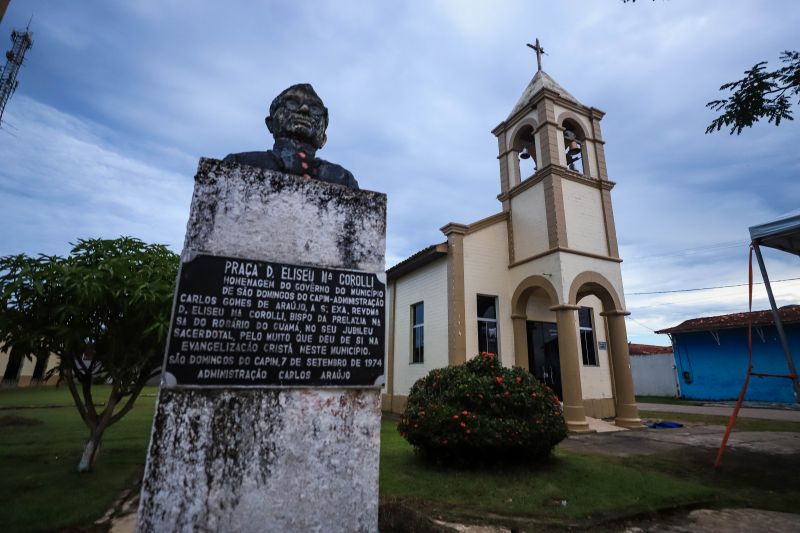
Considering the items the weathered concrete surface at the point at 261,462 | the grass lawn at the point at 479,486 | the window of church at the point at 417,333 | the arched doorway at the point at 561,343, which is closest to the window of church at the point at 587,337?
the arched doorway at the point at 561,343

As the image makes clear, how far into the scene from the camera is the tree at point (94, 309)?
14.8ft

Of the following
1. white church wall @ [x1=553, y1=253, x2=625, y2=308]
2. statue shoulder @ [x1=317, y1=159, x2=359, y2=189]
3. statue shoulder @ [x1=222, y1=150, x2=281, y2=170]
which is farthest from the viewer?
white church wall @ [x1=553, y1=253, x2=625, y2=308]

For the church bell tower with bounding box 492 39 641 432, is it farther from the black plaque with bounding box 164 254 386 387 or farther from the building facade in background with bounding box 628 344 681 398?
the building facade in background with bounding box 628 344 681 398

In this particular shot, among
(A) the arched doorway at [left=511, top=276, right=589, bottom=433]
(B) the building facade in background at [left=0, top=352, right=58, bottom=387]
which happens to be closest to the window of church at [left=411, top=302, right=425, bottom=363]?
(A) the arched doorway at [left=511, top=276, right=589, bottom=433]

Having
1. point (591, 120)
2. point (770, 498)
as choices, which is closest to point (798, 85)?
point (770, 498)

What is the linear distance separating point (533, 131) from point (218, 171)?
11.3 meters

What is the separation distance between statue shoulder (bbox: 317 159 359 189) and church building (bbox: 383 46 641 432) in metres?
7.82

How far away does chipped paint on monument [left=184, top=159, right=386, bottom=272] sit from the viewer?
2.50 meters

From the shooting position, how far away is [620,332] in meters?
10.8

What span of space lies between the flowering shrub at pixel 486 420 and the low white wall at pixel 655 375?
19477 millimetres

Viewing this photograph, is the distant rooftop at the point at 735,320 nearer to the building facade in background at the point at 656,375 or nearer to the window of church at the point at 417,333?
the building facade in background at the point at 656,375

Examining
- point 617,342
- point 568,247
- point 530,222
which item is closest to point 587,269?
point 568,247

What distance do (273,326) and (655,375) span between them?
26.1 metres

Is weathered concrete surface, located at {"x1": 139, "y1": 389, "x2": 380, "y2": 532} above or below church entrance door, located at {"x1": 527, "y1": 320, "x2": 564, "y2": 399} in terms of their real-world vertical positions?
below
